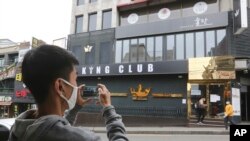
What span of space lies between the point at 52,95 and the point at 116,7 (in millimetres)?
29208

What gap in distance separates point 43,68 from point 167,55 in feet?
82.7

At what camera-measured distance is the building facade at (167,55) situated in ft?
79.5

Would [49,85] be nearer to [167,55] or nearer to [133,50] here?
[167,55]

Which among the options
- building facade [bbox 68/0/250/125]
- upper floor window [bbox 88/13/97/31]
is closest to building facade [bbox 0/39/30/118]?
upper floor window [bbox 88/13/97/31]

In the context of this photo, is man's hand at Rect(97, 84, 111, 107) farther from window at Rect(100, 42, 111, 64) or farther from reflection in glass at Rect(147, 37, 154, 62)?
window at Rect(100, 42, 111, 64)

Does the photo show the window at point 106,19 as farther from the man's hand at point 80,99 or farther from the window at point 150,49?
the man's hand at point 80,99

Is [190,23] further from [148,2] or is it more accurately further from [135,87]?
[135,87]

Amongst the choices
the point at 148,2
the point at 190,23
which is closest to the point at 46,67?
the point at 190,23

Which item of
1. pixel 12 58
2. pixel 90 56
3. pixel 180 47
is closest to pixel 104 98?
pixel 180 47

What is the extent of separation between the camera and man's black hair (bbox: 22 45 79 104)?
68.9 inches

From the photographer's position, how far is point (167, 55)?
87.5ft

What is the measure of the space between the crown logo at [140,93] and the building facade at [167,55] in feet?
0.05

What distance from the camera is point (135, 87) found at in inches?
1095

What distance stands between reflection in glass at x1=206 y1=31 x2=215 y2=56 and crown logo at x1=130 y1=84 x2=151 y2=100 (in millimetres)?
5281
